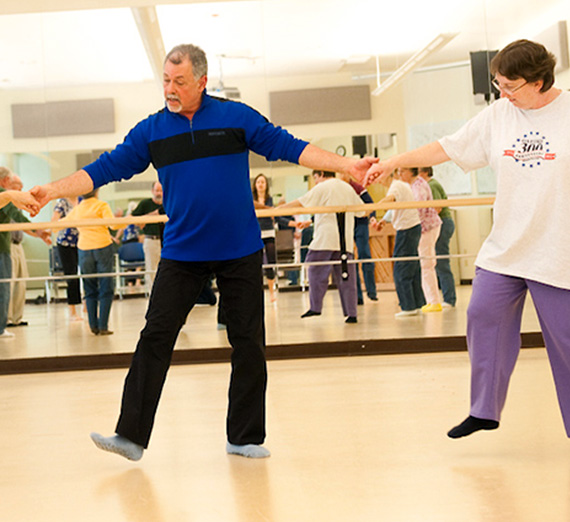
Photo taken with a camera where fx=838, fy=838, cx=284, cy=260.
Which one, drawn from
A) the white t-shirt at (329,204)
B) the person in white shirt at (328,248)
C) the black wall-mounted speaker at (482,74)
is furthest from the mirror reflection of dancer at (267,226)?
the black wall-mounted speaker at (482,74)

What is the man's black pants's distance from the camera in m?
Result: 2.69

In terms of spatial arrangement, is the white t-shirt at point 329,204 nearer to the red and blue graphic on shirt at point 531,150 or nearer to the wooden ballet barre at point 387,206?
the wooden ballet barre at point 387,206

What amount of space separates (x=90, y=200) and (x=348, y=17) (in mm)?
2226

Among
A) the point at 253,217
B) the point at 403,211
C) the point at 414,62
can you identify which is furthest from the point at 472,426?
the point at 414,62

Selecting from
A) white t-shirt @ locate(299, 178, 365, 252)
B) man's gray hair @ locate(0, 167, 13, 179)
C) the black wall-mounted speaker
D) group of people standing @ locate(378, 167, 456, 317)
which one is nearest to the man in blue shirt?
white t-shirt @ locate(299, 178, 365, 252)

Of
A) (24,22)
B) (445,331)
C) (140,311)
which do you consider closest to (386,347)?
(445,331)

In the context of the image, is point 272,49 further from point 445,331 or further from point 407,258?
point 445,331

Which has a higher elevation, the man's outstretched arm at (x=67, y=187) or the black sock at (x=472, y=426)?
the man's outstretched arm at (x=67, y=187)

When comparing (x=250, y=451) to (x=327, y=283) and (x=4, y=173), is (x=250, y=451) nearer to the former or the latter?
(x=327, y=283)

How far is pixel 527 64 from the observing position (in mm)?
2396

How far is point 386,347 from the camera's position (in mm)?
5203

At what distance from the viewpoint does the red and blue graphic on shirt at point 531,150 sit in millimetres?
2391

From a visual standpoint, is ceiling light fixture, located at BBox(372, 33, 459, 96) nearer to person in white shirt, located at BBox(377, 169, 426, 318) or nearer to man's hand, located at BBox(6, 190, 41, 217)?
person in white shirt, located at BBox(377, 169, 426, 318)

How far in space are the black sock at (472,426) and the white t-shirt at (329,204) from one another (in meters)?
2.96
